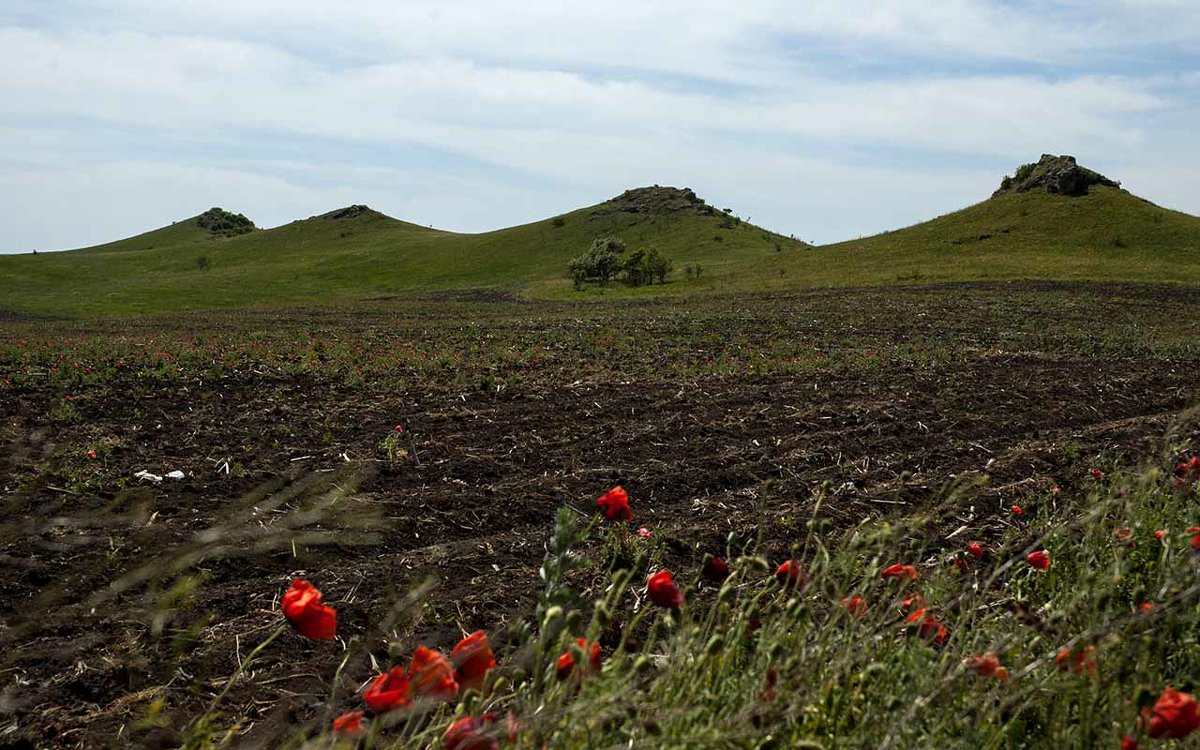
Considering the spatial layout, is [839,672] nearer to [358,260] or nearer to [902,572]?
[902,572]

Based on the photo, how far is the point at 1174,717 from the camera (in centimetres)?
179

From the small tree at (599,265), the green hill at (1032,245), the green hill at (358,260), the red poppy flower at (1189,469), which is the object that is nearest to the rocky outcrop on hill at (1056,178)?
the green hill at (1032,245)

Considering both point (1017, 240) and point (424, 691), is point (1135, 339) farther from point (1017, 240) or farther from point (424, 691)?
point (1017, 240)

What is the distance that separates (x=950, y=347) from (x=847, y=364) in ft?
12.0

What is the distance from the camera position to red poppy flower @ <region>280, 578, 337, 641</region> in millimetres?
1952

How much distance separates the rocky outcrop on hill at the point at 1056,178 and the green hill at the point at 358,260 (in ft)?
53.4

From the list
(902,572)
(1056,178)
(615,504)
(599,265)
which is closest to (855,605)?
(902,572)

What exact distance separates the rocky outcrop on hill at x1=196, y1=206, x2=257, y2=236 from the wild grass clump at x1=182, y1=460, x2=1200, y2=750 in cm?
10549

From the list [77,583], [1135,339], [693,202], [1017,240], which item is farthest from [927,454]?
[693,202]

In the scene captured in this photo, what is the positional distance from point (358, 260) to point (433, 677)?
236 ft

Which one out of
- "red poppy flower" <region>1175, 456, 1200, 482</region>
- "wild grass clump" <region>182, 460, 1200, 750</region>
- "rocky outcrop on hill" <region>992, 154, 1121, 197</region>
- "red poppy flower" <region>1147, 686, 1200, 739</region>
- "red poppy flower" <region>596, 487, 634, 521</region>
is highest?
"rocky outcrop on hill" <region>992, 154, 1121, 197</region>

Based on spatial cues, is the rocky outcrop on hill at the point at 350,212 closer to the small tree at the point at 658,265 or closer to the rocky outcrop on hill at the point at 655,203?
the rocky outcrop on hill at the point at 655,203

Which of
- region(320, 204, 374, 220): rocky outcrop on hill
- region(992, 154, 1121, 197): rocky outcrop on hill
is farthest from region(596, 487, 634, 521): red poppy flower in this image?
region(320, 204, 374, 220): rocky outcrop on hill

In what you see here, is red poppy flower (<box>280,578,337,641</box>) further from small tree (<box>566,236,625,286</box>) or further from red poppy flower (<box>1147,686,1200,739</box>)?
small tree (<box>566,236,625,286</box>)
